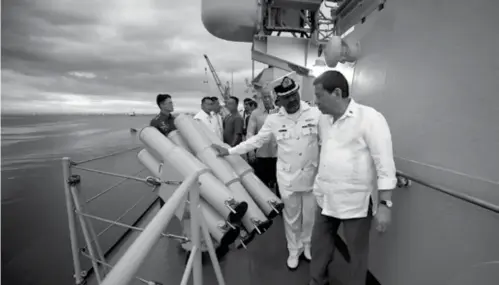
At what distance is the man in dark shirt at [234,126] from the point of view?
4.15m

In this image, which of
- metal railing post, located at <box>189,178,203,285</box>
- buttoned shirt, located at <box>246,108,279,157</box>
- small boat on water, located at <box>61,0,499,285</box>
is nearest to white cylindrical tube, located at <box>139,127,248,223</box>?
small boat on water, located at <box>61,0,499,285</box>

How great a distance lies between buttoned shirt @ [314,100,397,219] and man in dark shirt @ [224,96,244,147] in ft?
8.48

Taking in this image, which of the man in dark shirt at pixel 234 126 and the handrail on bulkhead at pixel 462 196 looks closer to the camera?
the handrail on bulkhead at pixel 462 196

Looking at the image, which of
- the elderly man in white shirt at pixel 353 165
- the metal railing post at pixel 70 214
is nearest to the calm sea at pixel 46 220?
the metal railing post at pixel 70 214

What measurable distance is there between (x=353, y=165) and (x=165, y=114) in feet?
6.99

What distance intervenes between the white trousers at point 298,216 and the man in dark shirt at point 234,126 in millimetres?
1929

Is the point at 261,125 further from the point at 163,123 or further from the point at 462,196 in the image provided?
the point at 462,196

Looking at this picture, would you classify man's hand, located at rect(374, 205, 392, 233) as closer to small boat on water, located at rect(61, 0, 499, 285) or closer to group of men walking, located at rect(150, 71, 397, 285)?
group of men walking, located at rect(150, 71, 397, 285)

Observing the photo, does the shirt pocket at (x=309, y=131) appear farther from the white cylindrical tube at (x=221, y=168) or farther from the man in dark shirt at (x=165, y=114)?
the man in dark shirt at (x=165, y=114)

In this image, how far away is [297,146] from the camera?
221 cm

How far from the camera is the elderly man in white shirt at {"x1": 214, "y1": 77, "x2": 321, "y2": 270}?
219 centimetres

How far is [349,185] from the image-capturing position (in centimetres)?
154

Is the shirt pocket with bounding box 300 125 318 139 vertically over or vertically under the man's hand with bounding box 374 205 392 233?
over

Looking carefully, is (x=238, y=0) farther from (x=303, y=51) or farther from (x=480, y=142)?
(x=480, y=142)
